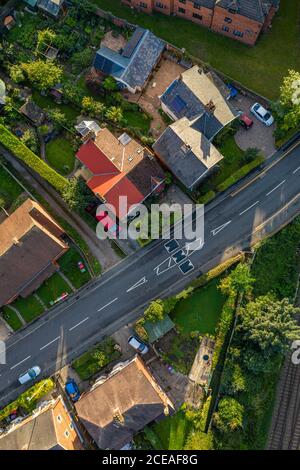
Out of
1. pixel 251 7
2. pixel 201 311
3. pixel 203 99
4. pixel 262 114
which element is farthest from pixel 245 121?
pixel 201 311

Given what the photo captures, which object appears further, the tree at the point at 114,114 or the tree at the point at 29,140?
the tree at the point at 29,140

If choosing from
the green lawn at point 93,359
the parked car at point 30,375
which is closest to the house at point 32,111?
the green lawn at point 93,359

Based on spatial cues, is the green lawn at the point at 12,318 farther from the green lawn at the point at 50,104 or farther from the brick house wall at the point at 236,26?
the brick house wall at the point at 236,26

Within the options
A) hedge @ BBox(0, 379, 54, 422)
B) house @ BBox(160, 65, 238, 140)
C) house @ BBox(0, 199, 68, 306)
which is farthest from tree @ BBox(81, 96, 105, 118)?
hedge @ BBox(0, 379, 54, 422)

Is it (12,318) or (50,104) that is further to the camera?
(50,104)

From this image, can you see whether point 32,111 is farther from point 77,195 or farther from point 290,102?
point 290,102
